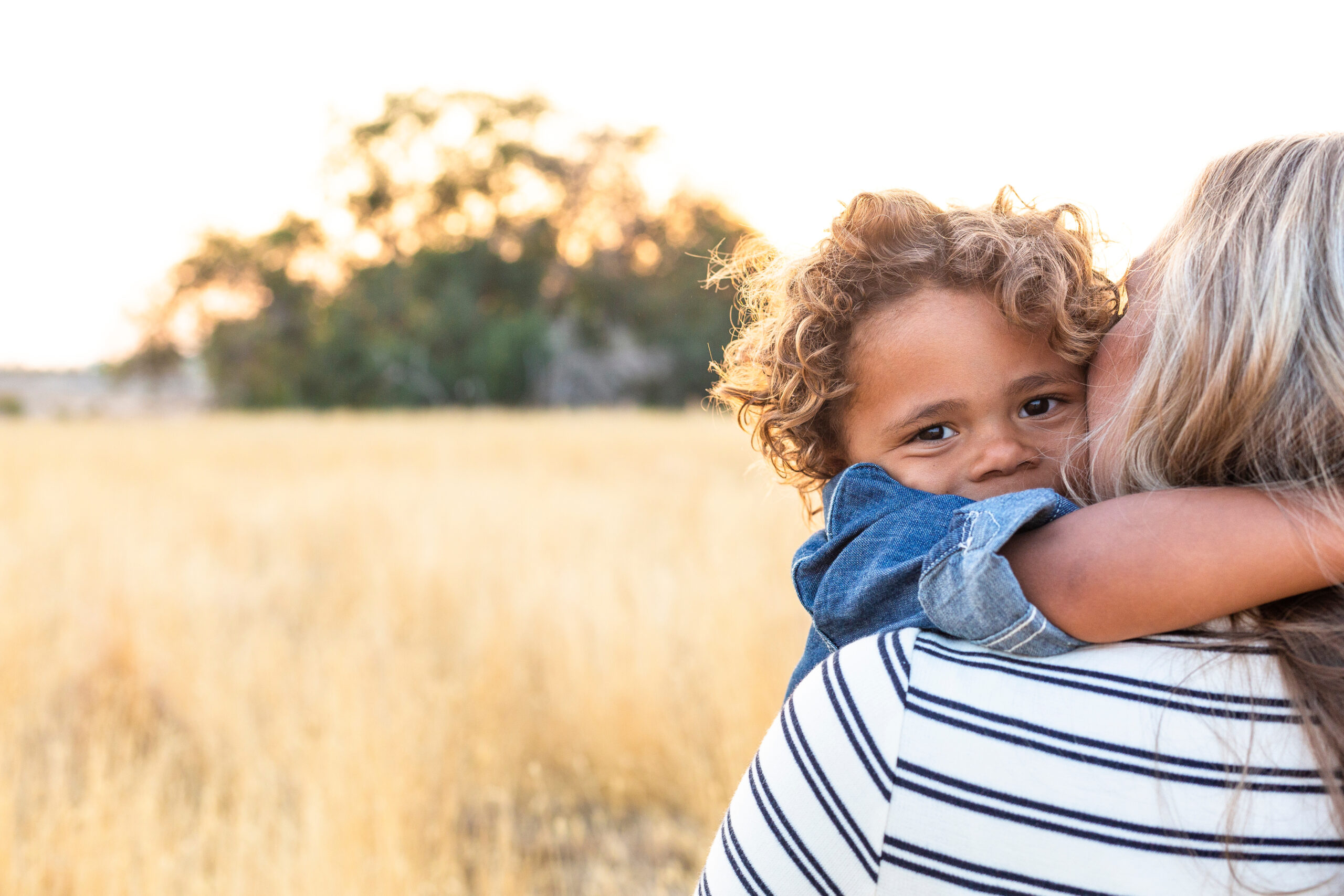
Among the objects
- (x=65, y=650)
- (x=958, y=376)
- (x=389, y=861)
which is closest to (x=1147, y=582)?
(x=958, y=376)

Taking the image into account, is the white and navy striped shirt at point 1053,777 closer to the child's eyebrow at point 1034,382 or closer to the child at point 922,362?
the child at point 922,362

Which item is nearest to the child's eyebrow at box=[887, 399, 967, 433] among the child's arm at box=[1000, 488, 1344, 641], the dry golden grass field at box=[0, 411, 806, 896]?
the child's arm at box=[1000, 488, 1344, 641]

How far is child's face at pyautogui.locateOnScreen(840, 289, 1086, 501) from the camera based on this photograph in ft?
4.35

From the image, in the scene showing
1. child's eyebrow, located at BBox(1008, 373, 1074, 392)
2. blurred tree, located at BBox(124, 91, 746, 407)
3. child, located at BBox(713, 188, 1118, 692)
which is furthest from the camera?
blurred tree, located at BBox(124, 91, 746, 407)

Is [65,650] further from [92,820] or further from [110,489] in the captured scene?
[110,489]

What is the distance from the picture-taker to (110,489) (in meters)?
8.42

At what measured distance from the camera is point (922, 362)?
4.43 ft

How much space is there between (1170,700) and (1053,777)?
11 cm

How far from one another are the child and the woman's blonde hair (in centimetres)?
30

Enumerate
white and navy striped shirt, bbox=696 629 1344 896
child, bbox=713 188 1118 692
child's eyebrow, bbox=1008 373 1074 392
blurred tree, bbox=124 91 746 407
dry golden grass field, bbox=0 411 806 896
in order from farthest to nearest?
1. blurred tree, bbox=124 91 746 407
2. dry golden grass field, bbox=0 411 806 896
3. child's eyebrow, bbox=1008 373 1074 392
4. child, bbox=713 188 1118 692
5. white and navy striped shirt, bbox=696 629 1344 896

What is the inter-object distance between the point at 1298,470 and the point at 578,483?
8.33m

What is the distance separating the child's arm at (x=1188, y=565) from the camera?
770 millimetres

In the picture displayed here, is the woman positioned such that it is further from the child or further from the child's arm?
the child

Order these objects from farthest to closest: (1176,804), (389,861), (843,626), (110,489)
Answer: (110,489), (389,861), (843,626), (1176,804)
